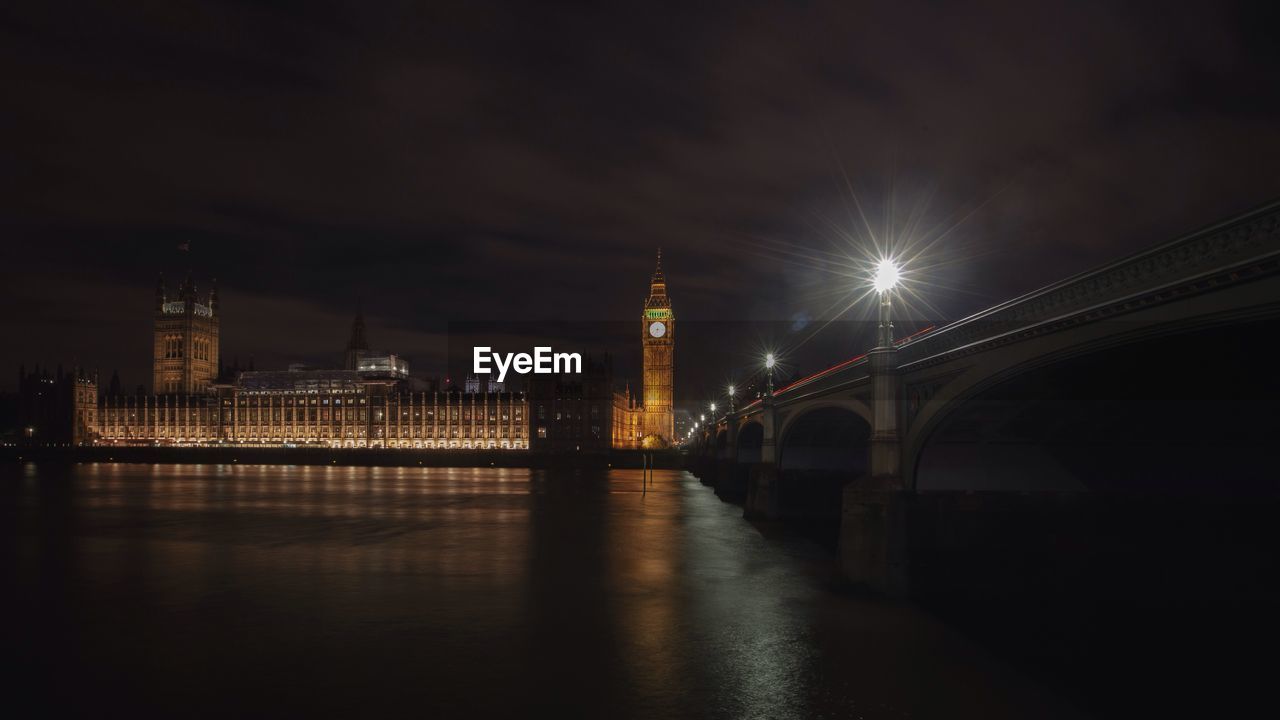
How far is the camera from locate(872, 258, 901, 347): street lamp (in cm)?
2980

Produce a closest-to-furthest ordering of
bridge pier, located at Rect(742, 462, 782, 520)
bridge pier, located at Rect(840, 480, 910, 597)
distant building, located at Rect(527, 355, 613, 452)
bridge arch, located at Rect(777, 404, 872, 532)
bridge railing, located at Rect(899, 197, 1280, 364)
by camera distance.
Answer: bridge railing, located at Rect(899, 197, 1280, 364) → bridge pier, located at Rect(840, 480, 910, 597) → bridge arch, located at Rect(777, 404, 872, 532) → bridge pier, located at Rect(742, 462, 782, 520) → distant building, located at Rect(527, 355, 613, 452)

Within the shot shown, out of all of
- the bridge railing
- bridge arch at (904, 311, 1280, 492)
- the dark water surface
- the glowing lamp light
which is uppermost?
the glowing lamp light

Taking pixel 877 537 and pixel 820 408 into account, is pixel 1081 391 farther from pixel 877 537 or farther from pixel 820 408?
pixel 820 408

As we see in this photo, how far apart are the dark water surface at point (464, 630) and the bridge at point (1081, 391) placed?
188 inches

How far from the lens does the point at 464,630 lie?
2466 cm

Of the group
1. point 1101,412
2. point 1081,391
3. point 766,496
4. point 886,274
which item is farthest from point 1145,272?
point 766,496

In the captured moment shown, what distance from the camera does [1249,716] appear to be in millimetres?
19531

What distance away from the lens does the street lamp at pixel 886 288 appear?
29.8 meters

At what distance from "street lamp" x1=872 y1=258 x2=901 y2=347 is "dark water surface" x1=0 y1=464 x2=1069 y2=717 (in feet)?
29.2

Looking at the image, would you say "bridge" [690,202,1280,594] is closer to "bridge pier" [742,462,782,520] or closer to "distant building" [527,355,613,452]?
"bridge pier" [742,462,782,520]

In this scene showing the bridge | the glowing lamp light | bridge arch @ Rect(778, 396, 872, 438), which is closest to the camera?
the bridge

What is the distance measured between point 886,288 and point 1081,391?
22.5 feet

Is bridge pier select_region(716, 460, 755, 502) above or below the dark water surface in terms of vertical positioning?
below

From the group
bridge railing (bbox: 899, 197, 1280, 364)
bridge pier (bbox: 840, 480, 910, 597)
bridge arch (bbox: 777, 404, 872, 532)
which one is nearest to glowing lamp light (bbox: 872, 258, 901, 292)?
bridge railing (bbox: 899, 197, 1280, 364)
